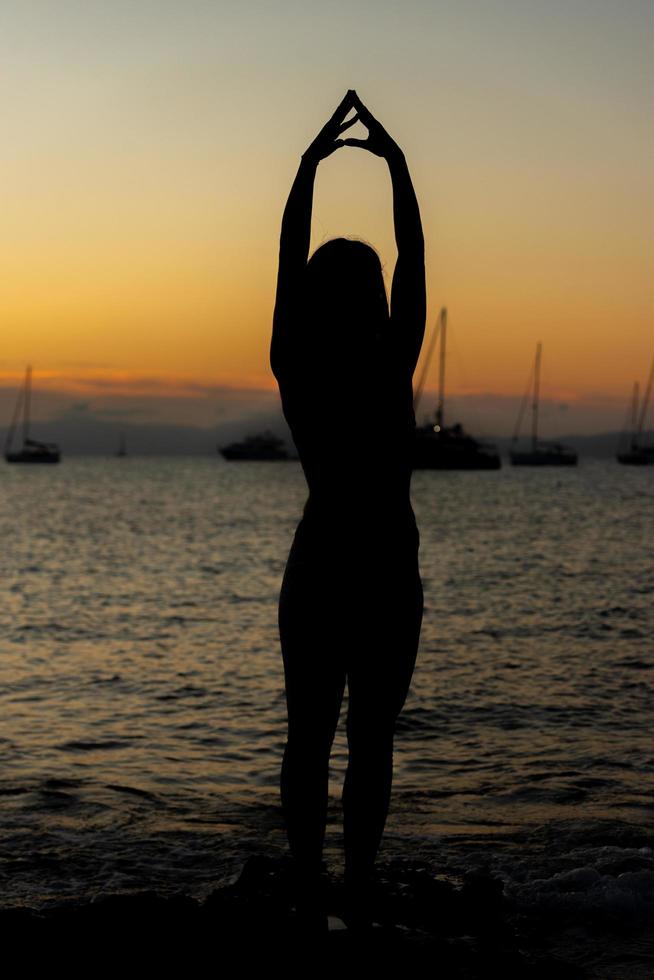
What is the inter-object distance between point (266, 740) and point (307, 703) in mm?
5572

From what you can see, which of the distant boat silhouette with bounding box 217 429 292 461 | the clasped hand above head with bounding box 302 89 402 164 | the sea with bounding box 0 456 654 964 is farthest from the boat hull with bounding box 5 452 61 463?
the clasped hand above head with bounding box 302 89 402 164

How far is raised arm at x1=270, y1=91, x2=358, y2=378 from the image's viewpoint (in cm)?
329

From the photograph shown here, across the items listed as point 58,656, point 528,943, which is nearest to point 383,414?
point 528,943

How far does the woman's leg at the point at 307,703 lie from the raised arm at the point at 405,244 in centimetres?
88

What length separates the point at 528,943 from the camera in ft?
14.0

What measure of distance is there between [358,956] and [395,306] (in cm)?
227

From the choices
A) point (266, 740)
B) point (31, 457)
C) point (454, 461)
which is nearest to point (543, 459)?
→ point (454, 461)

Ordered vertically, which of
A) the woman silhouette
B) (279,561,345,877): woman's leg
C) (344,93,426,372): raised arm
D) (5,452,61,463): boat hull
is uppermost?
(344,93,426,372): raised arm

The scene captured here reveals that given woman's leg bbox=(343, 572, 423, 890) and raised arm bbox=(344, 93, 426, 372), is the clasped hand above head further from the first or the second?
woman's leg bbox=(343, 572, 423, 890)

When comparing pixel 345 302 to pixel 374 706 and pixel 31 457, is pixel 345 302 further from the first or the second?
pixel 31 457

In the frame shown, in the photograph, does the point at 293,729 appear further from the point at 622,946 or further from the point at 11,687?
the point at 11,687

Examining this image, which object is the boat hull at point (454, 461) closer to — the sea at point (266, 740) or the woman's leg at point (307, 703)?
the sea at point (266, 740)

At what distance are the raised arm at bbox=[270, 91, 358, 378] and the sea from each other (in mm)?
2981

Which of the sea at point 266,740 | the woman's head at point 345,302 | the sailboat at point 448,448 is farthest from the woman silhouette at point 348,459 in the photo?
the sailboat at point 448,448
